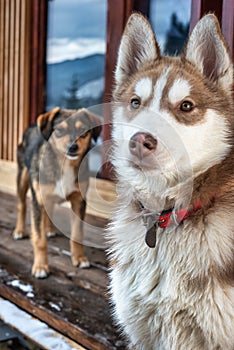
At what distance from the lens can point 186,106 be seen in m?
1.32

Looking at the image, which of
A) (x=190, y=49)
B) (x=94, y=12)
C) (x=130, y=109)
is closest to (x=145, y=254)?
(x=130, y=109)

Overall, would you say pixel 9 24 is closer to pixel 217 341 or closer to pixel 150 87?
pixel 150 87

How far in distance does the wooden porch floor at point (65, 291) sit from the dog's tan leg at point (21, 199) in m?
0.06

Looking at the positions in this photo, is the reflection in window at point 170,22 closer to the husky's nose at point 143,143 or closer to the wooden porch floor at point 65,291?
the wooden porch floor at point 65,291

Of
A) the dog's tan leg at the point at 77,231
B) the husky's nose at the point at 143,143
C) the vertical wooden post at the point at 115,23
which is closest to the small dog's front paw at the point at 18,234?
Result: the dog's tan leg at the point at 77,231

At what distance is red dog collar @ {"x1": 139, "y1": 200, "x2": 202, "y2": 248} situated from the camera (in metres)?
1.36

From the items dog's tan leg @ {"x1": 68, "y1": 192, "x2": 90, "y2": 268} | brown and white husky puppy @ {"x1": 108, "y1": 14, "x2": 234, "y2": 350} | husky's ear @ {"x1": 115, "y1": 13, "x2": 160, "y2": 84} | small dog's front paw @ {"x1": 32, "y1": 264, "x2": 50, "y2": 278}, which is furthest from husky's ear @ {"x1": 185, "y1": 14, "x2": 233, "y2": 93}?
small dog's front paw @ {"x1": 32, "y1": 264, "x2": 50, "y2": 278}

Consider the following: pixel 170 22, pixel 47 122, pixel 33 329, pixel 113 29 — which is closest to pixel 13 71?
pixel 113 29

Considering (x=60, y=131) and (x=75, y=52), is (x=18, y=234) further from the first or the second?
(x=75, y=52)

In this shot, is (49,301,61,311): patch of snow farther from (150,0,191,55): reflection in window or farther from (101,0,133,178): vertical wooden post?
(150,0,191,55): reflection in window

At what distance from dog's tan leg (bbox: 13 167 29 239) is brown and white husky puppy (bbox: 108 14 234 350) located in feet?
5.12

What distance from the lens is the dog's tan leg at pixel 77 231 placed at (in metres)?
2.47

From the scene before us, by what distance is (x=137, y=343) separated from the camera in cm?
147

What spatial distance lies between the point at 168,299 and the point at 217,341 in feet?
0.54
